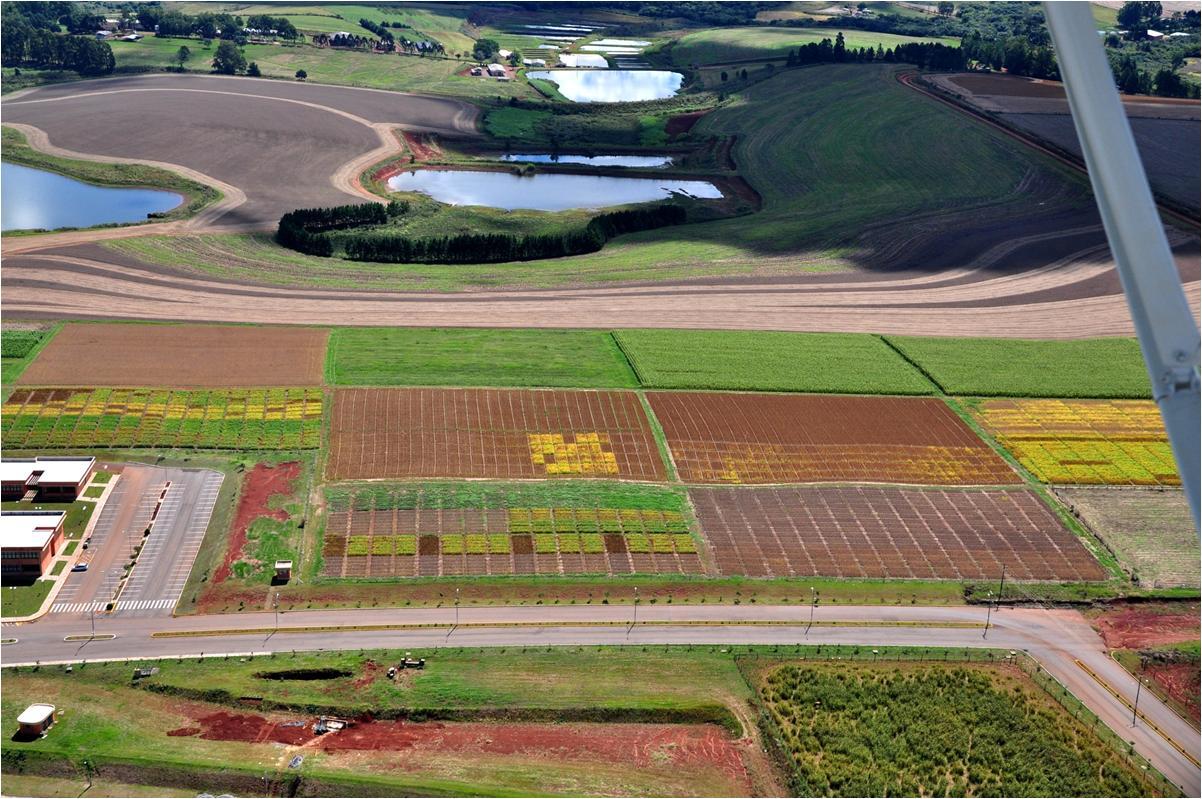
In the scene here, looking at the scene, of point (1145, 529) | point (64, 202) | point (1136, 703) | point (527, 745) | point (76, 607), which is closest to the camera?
point (527, 745)

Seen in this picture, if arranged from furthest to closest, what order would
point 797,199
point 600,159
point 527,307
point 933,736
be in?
point 600,159
point 797,199
point 527,307
point 933,736

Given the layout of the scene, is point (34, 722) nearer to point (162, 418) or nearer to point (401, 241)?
point (162, 418)

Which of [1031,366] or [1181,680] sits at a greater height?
[1031,366]

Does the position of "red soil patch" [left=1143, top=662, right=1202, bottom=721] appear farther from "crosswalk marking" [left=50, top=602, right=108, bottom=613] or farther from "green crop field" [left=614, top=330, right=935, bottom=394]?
"crosswalk marking" [left=50, top=602, right=108, bottom=613]

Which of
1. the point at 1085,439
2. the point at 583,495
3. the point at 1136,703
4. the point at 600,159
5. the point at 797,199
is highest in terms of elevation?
the point at 600,159

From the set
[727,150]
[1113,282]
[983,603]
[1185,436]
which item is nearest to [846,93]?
[727,150]

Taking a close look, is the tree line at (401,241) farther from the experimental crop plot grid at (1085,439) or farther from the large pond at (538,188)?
A: the experimental crop plot grid at (1085,439)

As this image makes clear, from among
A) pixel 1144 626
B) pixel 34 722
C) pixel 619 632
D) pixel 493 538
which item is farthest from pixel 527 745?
pixel 1144 626

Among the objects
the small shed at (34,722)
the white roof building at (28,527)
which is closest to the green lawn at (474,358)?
the white roof building at (28,527)
